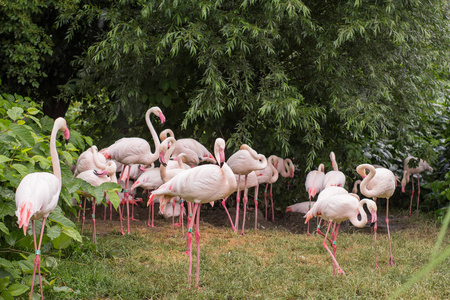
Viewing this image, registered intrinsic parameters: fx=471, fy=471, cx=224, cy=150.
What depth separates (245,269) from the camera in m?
4.58

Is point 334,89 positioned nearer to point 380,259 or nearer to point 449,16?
point 449,16

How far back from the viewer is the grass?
13.0ft

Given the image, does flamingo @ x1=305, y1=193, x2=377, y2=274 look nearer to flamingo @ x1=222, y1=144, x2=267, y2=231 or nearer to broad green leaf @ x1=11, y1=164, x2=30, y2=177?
flamingo @ x1=222, y1=144, x2=267, y2=231

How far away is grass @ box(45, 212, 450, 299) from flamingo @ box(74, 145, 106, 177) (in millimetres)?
905

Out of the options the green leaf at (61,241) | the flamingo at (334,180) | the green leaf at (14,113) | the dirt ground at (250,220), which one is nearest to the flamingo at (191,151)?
the dirt ground at (250,220)

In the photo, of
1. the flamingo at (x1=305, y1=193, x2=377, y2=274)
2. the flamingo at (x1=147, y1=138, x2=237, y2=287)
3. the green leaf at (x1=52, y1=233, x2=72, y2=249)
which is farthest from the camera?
the flamingo at (x1=305, y1=193, x2=377, y2=274)

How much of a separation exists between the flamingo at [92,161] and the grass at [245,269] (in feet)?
2.97

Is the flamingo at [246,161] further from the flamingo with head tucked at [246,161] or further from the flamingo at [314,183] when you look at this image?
the flamingo at [314,183]

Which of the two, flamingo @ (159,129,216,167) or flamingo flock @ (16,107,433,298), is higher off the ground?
flamingo @ (159,129,216,167)

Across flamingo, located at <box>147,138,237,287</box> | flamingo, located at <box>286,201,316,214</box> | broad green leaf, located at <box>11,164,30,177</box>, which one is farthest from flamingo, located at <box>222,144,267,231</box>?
broad green leaf, located at <box>11,164,30,177</box>

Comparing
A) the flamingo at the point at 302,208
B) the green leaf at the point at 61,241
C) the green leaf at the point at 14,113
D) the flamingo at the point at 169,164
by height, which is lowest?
the flamingo at the point at 302,208

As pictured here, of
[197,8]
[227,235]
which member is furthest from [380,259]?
[197,8]

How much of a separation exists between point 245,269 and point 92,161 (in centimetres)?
277

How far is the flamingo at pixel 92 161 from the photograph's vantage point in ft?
19.5
